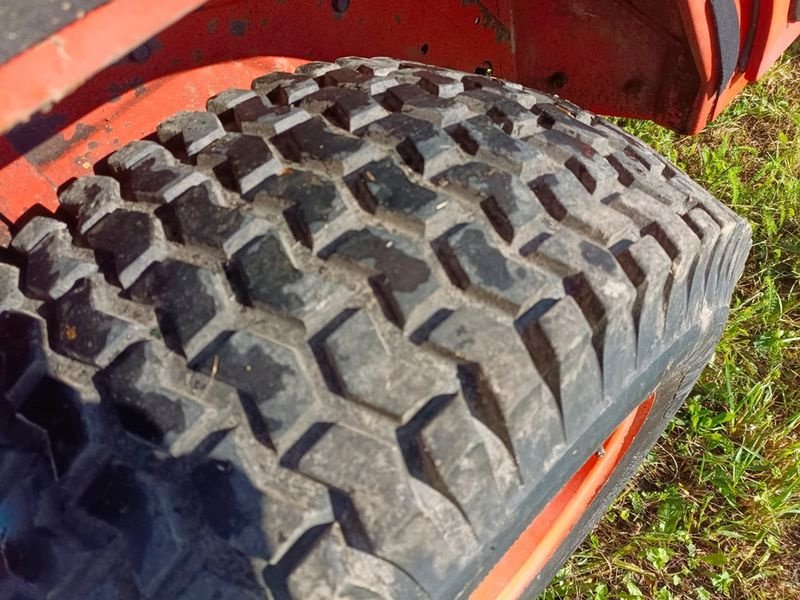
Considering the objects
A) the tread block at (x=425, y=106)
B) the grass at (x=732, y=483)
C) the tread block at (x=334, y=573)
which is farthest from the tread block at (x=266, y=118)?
Answer: the grass at (x=732, y=483)

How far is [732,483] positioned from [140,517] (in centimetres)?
125

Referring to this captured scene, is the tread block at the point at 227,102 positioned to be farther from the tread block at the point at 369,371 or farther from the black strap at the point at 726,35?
the black strap at the point at 726,35

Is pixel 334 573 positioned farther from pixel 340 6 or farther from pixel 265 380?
pixel 340 6

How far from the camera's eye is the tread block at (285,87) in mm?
1031

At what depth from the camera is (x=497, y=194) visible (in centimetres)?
90

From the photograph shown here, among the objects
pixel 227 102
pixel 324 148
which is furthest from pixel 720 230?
pixel 227 102

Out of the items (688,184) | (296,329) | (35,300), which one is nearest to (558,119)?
(688,184)

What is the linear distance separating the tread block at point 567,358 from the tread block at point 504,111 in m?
0.28

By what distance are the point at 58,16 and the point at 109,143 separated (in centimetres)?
44

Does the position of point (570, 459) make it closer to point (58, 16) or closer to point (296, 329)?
point (296, 329)

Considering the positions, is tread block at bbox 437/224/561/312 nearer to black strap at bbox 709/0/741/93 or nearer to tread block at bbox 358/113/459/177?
tread block at bbox 358/113/459/177

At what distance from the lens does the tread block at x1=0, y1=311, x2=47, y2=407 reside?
79 centimetres

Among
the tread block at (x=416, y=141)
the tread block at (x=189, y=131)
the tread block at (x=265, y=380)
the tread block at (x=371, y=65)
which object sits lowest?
the tread block at (x=265, y=380)

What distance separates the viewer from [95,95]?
926 millimetres
